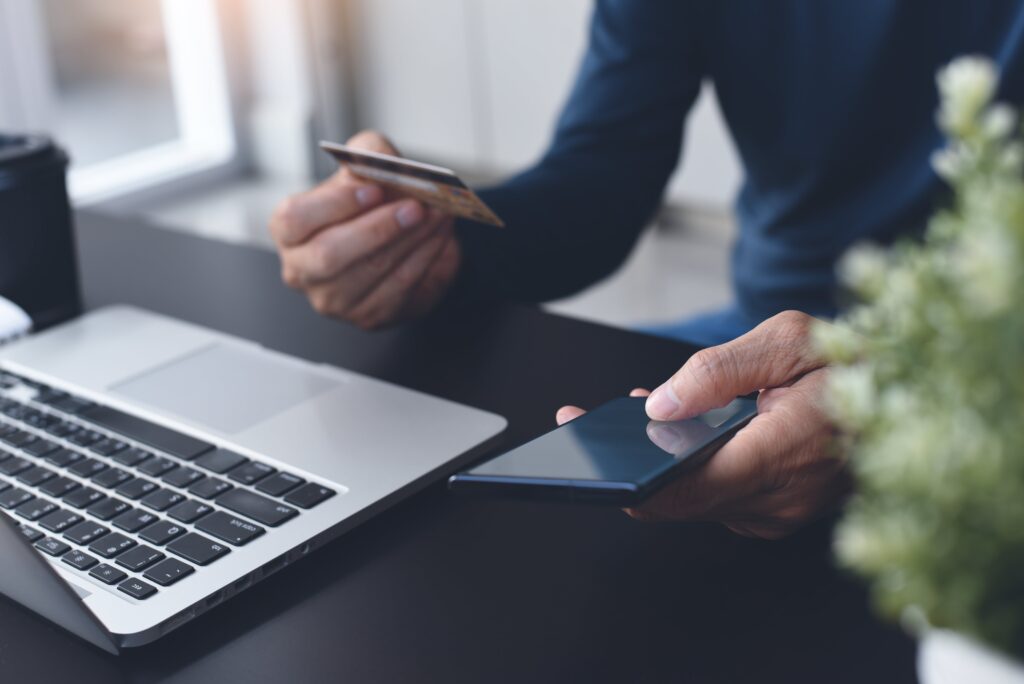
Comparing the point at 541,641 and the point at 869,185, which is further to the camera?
the point at 869,185

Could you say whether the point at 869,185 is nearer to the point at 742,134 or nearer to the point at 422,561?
the point at 742,134

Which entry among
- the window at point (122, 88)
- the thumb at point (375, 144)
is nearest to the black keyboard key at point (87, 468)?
the thumb at point (375, 144)

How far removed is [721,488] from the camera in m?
0.49

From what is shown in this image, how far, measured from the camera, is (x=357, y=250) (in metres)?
0.82

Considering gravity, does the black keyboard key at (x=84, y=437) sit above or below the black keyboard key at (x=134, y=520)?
above

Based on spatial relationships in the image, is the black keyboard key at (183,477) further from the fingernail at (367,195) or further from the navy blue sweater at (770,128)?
the navy blue sweater at (770,128)

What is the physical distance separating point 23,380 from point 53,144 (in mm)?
210

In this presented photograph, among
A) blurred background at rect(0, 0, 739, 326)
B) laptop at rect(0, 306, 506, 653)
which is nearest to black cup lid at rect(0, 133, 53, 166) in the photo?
laptop at rect(0, 306, 506, 653)

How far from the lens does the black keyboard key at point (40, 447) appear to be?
0.65 meters

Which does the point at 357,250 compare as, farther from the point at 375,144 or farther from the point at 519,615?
the point at 519,615

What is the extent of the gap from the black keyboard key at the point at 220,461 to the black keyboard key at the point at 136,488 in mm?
30

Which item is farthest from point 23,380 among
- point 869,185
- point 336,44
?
point 336,44

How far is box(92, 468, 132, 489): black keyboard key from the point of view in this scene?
1.98 feet

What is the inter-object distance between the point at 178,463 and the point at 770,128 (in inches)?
29.0
